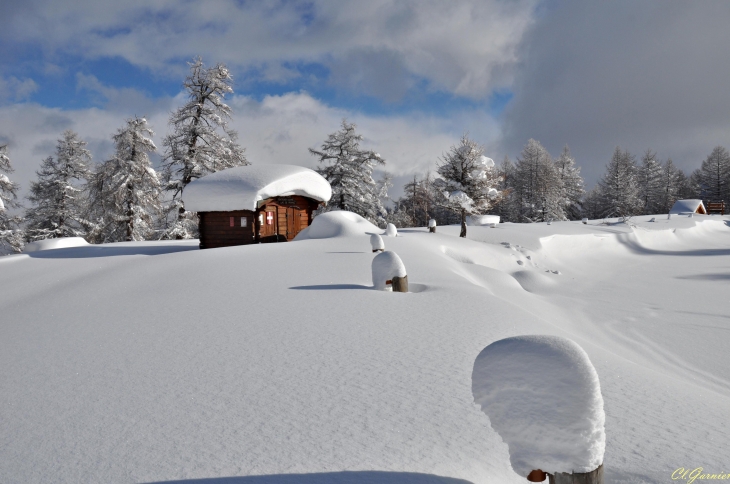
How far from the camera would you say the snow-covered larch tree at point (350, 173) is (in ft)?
109

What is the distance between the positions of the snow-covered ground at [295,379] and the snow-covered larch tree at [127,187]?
55.6ft

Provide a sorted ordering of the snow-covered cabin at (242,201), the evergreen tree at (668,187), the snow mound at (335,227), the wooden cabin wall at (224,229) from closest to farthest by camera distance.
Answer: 1. the snow mound at (335,227)
2. the snow-covered cabin at (242,201)
3. the wooden cabin wall at (224,229)
4. the evergreen tree at (668,187)

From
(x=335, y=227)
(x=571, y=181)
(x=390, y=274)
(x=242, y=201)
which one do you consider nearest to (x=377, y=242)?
(x=390, y=274)

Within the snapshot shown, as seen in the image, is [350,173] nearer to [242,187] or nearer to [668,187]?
[242,187]

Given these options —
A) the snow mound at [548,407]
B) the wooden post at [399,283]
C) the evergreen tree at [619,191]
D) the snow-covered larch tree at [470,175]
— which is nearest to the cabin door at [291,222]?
the snow-covered larch tree at [470,175]

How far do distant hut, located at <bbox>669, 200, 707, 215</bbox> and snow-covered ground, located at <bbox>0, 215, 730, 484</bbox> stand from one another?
42.7 m

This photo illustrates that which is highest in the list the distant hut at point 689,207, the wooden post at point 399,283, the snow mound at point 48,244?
the distant hut at point 689,207

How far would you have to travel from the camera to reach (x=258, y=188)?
62.5 ft

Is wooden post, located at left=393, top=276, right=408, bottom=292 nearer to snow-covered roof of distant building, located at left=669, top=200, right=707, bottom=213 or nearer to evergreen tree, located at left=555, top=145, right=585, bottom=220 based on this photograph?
snow-covered roof of distant building, located at left=669, top=200, right=707, bottom=213

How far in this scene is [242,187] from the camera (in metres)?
19.3

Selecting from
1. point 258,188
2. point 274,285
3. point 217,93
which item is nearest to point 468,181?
point 258,188

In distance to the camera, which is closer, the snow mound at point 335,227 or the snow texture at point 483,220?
the snow mound at point 335,227

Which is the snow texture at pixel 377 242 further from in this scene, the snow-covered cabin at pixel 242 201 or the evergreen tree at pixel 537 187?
the evergreen tree at pixel 537 187

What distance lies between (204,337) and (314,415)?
8.73 feet
